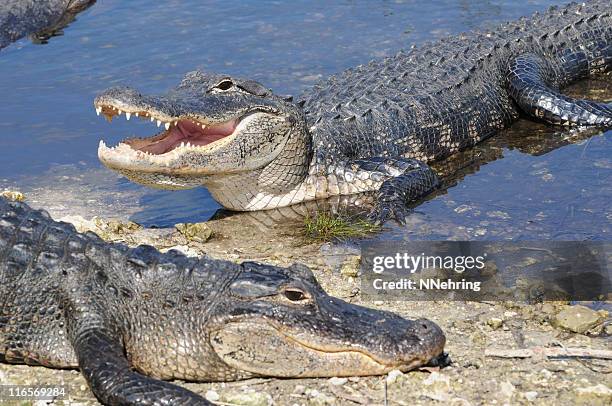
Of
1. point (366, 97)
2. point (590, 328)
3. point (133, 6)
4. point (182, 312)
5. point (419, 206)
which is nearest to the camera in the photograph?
point (182, 312)

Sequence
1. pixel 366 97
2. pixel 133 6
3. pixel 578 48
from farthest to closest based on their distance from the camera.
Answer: pixel 133 6 < pixel 578 48 < pixel 366 97

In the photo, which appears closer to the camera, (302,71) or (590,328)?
(590,328)

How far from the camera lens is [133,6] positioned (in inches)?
527

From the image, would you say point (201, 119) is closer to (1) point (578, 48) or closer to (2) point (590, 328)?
(2) point (590, 328)

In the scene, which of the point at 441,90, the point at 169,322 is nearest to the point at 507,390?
the point at 169,322

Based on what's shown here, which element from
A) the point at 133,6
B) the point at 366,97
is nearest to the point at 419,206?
the point at 366,97

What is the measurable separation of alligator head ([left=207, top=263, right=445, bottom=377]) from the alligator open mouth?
244 centimetres

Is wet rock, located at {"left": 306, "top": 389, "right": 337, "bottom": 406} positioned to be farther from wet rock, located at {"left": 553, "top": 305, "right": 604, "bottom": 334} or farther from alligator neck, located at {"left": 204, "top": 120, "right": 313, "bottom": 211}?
alligator neck, located at {"left": 204, "top": 120, "right": 313, "bottom": 211}

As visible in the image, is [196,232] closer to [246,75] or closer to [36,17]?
[246,75]

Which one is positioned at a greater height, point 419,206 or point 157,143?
point 157,143

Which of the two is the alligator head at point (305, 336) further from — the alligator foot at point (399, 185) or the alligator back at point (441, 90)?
the alligator back at point (441, 90)

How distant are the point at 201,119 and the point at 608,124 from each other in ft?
13.1

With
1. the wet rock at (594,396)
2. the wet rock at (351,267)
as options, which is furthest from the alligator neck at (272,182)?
the wet rock at (594,396)

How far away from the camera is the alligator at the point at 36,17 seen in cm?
1270
